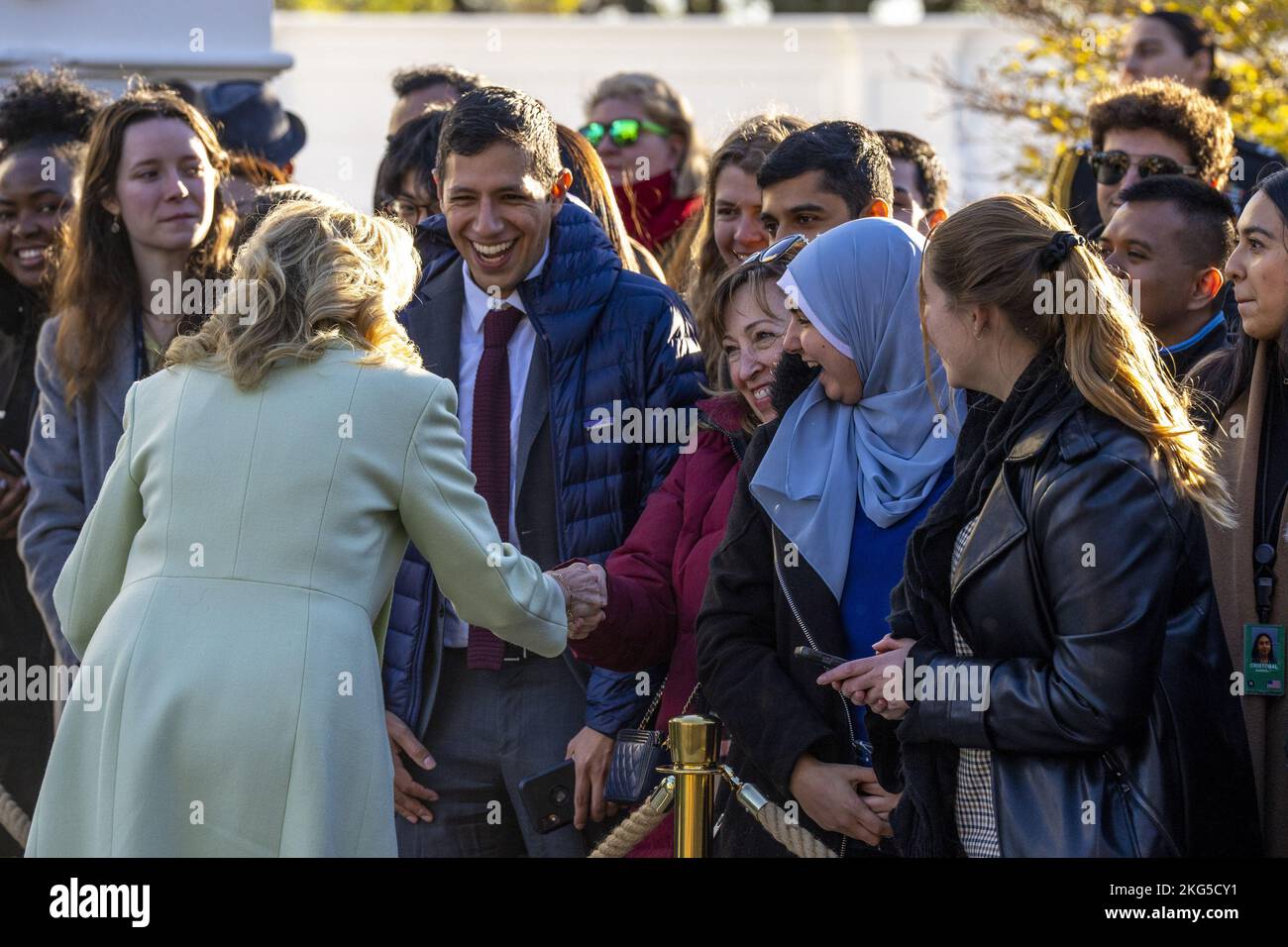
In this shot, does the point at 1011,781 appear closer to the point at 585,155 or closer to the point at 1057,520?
the point at 1057,520

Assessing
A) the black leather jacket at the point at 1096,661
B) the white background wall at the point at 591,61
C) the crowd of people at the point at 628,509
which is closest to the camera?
the black leather jacket at the point at 1096,661

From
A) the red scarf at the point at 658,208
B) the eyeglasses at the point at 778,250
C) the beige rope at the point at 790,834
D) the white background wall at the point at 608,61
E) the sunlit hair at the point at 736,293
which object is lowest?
the beige rope at the point at 790,834

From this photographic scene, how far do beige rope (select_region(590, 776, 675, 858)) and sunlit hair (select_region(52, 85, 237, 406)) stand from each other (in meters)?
2.09

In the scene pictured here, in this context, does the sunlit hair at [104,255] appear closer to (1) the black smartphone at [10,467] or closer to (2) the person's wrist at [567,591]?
(1) the black smartphone at [10,467]

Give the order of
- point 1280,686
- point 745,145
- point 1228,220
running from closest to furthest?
point 1280,686 < point 1228,220 < point 745,145

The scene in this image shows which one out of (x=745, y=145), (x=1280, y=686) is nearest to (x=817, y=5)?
(x=745, y=145)

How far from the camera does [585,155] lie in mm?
5387

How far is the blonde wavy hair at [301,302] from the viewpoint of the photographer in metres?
3.61

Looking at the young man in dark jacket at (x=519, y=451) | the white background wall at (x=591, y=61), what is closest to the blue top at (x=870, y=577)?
the young man in dark jacket at (x=519, y=451)

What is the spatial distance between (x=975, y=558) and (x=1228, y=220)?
7.03ft

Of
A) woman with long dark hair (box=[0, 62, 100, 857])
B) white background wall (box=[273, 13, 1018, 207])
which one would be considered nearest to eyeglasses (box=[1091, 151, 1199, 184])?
woman with long dark hair (box=[0, 62, 100, 857])

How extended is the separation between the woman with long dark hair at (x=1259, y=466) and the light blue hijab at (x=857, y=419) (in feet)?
2.27

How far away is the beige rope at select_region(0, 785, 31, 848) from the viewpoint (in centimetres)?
501

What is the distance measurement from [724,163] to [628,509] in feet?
4.75
